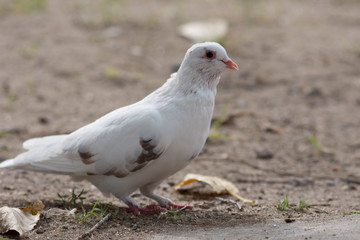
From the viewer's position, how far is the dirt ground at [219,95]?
402cm

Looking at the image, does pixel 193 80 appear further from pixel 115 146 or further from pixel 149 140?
pixel 115 146

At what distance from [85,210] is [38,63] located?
4746 mm

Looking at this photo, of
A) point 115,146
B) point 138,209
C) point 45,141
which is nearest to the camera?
point 115,146

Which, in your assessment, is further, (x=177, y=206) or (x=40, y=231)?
(x=177, y=206)

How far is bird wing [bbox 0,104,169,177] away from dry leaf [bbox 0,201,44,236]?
1.35ft

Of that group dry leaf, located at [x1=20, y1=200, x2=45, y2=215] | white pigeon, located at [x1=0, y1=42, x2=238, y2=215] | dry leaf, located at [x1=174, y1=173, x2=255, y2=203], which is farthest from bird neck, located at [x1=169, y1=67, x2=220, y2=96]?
dry leaf, located at [x1=20, y1=200, x2=45, y2=215]

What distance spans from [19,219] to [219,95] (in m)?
4.50

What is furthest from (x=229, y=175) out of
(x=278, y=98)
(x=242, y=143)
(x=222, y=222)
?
(x=278, y=98)

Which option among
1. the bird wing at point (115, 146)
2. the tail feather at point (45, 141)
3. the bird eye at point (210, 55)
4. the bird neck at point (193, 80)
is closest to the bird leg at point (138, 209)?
the bird wing at point (115, 146)

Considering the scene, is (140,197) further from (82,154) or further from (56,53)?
(56,53)

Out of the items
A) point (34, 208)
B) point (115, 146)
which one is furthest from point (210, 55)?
point (34, 208)

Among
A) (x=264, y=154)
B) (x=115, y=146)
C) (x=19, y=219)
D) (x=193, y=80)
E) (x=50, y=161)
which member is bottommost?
(x=264, y=154)

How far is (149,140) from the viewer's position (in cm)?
363

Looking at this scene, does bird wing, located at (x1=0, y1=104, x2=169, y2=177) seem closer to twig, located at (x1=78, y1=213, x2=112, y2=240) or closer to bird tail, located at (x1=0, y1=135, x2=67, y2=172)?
bird tail, located at (x1=0, y1=135, x2=67, y2=172)
